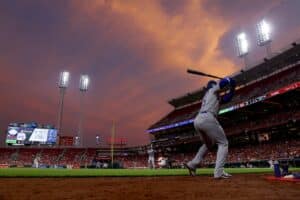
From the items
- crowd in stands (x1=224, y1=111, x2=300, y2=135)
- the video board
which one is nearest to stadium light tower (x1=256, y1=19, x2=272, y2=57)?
crowd in stands (x1=224, y1=111, x2=300, y2=135)

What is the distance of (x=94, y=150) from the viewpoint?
58156 millimetres

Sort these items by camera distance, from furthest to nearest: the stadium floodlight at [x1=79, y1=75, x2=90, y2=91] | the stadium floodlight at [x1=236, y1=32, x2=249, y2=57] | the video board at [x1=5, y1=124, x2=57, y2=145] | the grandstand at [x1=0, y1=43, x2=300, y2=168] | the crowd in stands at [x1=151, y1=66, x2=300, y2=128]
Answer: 1. the stadium floodlight at [x1=79, y1=75, x2=90, y2=91]
2. the video board at [x1=5, y1=124, x2=57, y2=145]
3. the stadium floodlight at [x1=236, y1=32, x2=249, y2=57]
4. the crowd in stands at [x1=151, y1=66, x2=300, y2=128]
5. the grandstand at [x1=0, y1=43, x2=300, y2=168]

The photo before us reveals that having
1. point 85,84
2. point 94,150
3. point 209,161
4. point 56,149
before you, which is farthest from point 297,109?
point 56,149

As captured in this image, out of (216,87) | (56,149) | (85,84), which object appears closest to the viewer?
(216,87)

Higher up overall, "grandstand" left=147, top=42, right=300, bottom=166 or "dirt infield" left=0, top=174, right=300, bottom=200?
"grandstand" left=147, top=42, right=300, bottom=166

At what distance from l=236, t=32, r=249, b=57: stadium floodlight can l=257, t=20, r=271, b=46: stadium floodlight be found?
3039 mm

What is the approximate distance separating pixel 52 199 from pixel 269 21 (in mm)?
40199

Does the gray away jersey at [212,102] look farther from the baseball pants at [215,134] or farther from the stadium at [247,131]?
the stadium at [247,131]

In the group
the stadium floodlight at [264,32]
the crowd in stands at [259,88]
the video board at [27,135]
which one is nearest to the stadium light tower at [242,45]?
the stadium floodlight at [264,32]

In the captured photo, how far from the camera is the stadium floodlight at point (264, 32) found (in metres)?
35.4

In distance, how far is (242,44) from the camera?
3894 cm

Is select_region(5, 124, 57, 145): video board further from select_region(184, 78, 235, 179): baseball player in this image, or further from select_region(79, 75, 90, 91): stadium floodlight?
select_region(184, 78, 235, 179): baseball player

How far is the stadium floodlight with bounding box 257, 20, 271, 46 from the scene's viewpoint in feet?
116

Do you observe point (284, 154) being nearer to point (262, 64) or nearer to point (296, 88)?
point (296, 88)
